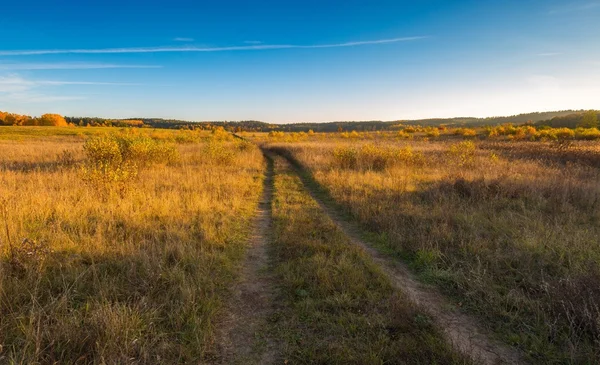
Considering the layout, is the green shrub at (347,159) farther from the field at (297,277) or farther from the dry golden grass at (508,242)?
the field at (297,277)

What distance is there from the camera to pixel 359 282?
495 cm

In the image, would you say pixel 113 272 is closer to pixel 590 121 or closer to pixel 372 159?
pixel 372 159

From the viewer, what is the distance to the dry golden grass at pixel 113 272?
322 centimetres

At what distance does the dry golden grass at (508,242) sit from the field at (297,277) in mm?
36

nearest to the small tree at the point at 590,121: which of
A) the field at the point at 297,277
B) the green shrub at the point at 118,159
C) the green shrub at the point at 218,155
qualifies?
the field at the point at 297,277

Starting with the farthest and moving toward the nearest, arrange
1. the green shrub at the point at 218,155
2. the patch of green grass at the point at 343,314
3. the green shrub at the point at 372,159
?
1. the green shrub at the point at 218,155
2. the green shrub at the point at 372,159
3. the patch of green grass at the point at 343,314

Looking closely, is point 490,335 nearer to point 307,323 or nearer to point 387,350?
point 387,350

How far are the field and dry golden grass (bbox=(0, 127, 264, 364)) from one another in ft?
0.10

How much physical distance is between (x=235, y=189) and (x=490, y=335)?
9981 mm

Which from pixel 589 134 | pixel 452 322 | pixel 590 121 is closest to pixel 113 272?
pixel 452 322

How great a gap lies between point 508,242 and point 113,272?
25.8 ft

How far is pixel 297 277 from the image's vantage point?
5148 millimetres

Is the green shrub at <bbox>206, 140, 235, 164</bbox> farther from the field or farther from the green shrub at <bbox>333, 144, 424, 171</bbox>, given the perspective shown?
the field

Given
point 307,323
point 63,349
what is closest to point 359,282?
point 307,323
